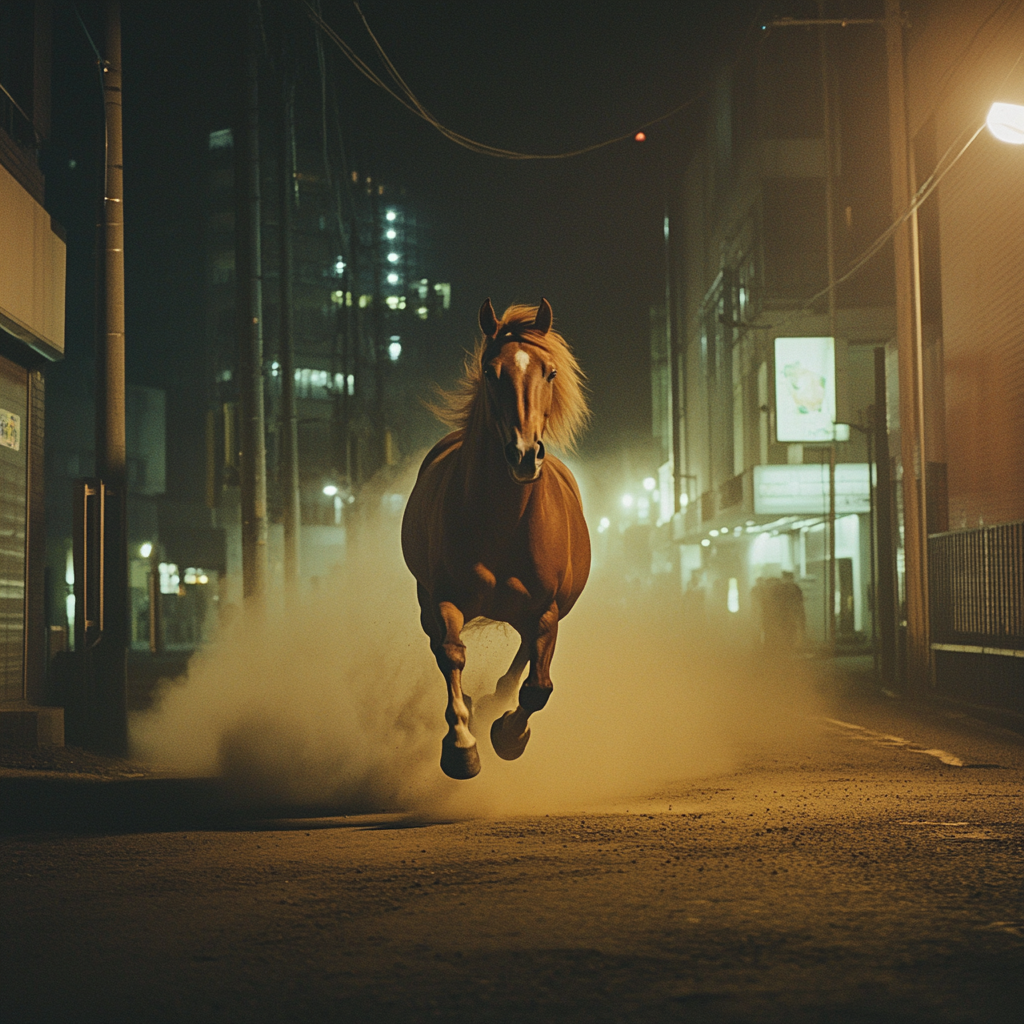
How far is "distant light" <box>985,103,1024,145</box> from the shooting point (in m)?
13.2

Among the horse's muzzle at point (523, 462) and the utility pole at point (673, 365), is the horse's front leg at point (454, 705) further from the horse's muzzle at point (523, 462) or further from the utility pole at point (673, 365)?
the utility pole at point (673, 365)

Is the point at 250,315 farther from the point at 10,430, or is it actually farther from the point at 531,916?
the point at 531,916

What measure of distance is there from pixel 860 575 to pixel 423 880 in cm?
3429

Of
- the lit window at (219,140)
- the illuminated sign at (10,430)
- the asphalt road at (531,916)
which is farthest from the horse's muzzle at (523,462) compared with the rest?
the lit window at (219,140)

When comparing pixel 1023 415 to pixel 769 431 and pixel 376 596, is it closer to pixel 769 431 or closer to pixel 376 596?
pixel 376 596

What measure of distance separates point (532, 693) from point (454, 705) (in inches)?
22.9

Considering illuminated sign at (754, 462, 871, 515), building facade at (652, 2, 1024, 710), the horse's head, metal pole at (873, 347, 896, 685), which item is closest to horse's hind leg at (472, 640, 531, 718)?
the horse's head

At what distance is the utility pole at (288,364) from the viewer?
65.3 feet

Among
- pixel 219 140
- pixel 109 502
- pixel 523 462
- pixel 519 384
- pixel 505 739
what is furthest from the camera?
pixel 219 140

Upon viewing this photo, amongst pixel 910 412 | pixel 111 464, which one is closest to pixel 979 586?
pixel 910 412

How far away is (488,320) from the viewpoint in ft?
25.0

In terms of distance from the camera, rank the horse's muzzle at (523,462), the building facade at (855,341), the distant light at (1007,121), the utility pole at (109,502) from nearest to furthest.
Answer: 1. the horse's muzzle at (523,462)
2. the utility pole at (109,502)
3. the distant light at (1007,121)
4. the building facade at (855,341)

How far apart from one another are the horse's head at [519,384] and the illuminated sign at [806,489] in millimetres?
29124

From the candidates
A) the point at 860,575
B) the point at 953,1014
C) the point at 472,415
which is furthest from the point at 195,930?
the point at 860,575
